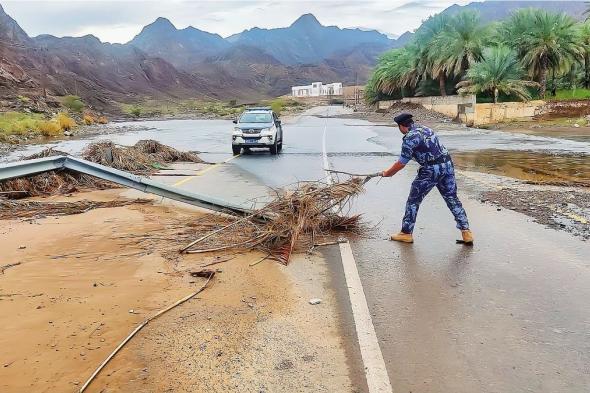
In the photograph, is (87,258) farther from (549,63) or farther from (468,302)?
(549,63)

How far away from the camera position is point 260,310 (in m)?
5.07

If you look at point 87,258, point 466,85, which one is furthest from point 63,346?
point 466,85

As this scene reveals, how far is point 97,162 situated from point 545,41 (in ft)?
130

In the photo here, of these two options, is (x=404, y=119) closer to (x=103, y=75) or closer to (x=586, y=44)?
(x=586, y=44)

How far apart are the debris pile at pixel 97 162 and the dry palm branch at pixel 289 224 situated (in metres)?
4.14

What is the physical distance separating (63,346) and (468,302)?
11.7ft

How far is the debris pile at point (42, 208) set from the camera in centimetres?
895

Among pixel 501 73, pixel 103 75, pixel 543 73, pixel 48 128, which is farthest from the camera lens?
pixel 103 75

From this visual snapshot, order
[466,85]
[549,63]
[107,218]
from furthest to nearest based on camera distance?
[466,85]
[549,63]
[107,218]

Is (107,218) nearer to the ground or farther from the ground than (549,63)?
nearer to the ground

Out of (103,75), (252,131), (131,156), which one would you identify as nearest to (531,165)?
(252,131)

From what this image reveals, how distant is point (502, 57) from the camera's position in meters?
41.8

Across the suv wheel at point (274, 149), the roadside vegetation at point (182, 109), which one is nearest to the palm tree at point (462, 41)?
the suv wheel at point (274, 149)

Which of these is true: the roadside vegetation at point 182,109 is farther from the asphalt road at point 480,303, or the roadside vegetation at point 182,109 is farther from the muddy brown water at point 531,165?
the asphalt road at point 480,303
